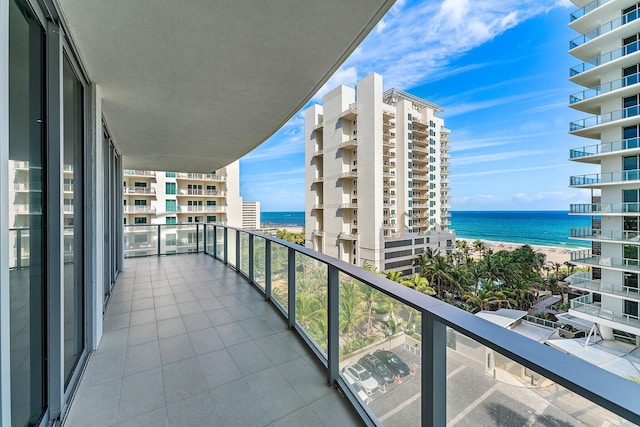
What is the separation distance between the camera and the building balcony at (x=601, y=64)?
1333cm

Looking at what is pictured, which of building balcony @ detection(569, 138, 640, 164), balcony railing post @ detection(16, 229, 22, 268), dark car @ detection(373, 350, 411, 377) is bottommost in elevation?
dark car @ detection(373, 350, 411, 377)

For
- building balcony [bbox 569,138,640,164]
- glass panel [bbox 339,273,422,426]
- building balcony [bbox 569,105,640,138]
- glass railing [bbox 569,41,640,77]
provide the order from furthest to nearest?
glass railing [bbox 569,41,640,77] < building balcony [bbox 569,105,640,138] < building balcony [bbox 569,138,640,164] < glass panel [bbox 339,273,422,426]

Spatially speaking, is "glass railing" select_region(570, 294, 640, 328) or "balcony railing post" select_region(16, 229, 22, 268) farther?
"glass railing" select_region(570, 294, 640, 328)

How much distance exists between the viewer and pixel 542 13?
4269 cm

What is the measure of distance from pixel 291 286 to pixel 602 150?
19.8 meters

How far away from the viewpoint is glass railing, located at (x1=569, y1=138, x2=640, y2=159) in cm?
1321

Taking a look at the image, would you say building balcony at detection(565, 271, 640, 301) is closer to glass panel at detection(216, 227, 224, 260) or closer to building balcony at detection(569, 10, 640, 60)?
building balcony at detection(569, 10, 640, 60)

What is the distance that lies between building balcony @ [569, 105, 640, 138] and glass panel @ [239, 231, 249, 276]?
769 inches

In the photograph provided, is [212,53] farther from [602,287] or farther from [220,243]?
[602,287]

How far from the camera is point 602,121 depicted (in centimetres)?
1438

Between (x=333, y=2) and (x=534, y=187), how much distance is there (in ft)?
226

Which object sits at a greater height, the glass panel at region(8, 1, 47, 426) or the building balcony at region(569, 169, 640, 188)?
the building balcony at region(569, 169, 640, 188)

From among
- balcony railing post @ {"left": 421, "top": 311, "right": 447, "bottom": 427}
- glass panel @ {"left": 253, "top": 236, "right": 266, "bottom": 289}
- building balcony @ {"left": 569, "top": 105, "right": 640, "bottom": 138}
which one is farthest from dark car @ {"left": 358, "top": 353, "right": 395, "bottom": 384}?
building balcony @ {"left": 569, "top": 105, "right": 640, "bottom": 138}

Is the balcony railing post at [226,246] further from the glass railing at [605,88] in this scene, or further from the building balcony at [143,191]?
the building balcony at [143,191]
